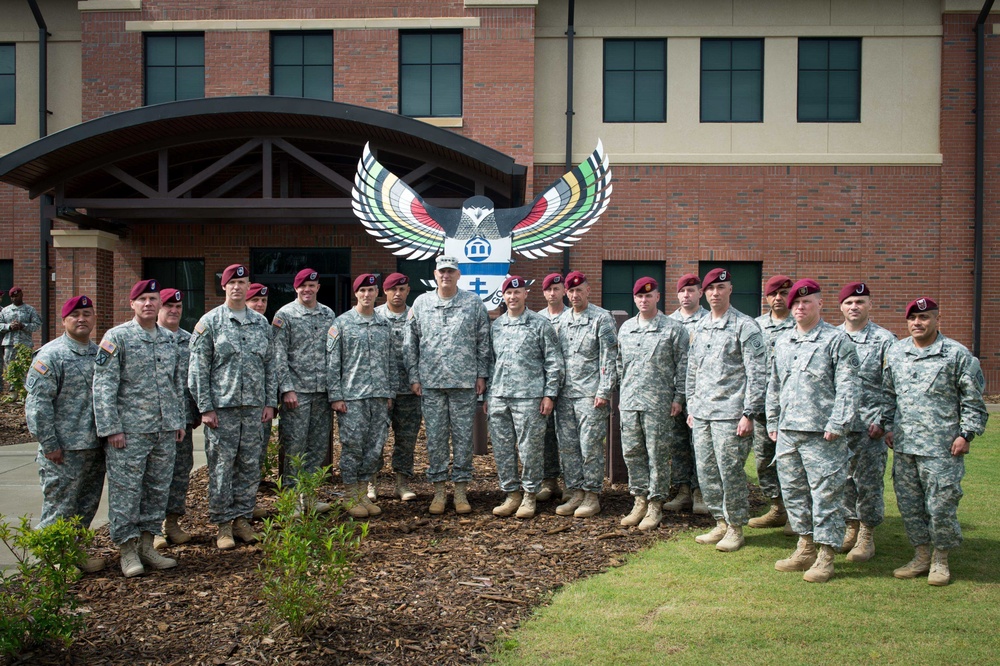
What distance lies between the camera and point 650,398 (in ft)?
21.4

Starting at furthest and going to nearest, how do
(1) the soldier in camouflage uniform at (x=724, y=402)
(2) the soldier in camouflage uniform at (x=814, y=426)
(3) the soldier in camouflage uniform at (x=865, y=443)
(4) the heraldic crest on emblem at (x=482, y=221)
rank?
(4) the heraldic crest on emblem at (x=482, y=221) → (1) the soldier in camouflage uniform at (x=724, y=402) → (3) the soldier in camouflage uniform at (x=865, y=443) → (2) the soldier in camouflage uniform at (x=814, y=426)

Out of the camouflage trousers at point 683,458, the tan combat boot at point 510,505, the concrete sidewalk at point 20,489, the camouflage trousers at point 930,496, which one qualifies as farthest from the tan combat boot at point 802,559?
the concrete sidewalk at point 20,489

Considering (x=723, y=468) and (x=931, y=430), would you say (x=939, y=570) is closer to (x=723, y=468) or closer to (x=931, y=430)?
(x=931, y=430)

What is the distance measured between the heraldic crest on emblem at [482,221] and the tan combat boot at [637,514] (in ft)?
15.3

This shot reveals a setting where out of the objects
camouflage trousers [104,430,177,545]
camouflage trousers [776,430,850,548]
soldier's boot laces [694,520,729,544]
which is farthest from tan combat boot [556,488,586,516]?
camouflage trousers [104,430,177,545]

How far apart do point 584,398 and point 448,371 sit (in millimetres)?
1200

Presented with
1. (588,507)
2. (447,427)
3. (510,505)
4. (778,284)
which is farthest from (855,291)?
(447,427)

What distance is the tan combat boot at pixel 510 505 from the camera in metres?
6.84

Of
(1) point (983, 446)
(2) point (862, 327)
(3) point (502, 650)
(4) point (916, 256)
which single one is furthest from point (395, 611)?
(4) point (916, 256)

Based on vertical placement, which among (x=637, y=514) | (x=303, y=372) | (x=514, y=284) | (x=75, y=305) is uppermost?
(x=514, y=284)

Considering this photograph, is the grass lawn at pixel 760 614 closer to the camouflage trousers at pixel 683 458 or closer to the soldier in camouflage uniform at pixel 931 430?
the soldier in camouflage uniform at pixel 931 430

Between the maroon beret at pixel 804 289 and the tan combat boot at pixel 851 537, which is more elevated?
the maroon beret at pixel 804 289

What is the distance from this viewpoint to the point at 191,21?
15812 mm

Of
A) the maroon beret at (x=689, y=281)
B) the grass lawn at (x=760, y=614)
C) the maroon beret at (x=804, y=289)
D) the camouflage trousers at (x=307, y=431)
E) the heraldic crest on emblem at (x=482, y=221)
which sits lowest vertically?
the grass lawn at (x=760, y=614)
